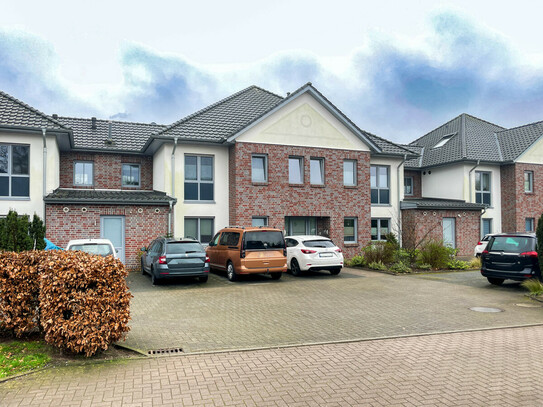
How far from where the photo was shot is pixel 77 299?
6289 mm

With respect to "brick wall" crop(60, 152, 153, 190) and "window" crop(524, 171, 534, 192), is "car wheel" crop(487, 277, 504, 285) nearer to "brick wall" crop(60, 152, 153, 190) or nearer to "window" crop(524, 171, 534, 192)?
"brick wall" crop(60, 152, 153, 190)

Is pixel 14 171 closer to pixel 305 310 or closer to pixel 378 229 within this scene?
pixel 305 310

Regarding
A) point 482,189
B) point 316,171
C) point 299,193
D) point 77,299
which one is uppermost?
point 316,171

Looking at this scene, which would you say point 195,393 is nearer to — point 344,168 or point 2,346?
point 2,346

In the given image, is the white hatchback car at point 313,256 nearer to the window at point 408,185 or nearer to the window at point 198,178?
the window at point 198,178

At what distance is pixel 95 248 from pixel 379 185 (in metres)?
16.0

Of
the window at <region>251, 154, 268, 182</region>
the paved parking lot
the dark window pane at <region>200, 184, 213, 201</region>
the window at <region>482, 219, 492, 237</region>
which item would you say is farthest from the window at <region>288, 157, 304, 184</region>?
the window at <region>482, 219, 492, 237</region>

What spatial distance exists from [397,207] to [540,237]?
13072 millimetres

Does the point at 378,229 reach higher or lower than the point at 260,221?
lower

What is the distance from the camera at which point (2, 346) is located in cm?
684

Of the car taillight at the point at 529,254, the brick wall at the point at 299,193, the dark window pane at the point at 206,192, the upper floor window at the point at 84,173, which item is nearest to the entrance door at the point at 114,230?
the dark window pane at the point at 206,192

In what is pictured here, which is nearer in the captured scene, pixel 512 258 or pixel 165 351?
pixel 165 351

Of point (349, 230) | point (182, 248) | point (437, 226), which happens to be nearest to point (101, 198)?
point (182, 248)

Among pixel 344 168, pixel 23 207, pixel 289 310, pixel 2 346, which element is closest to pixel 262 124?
pixel 344 168
